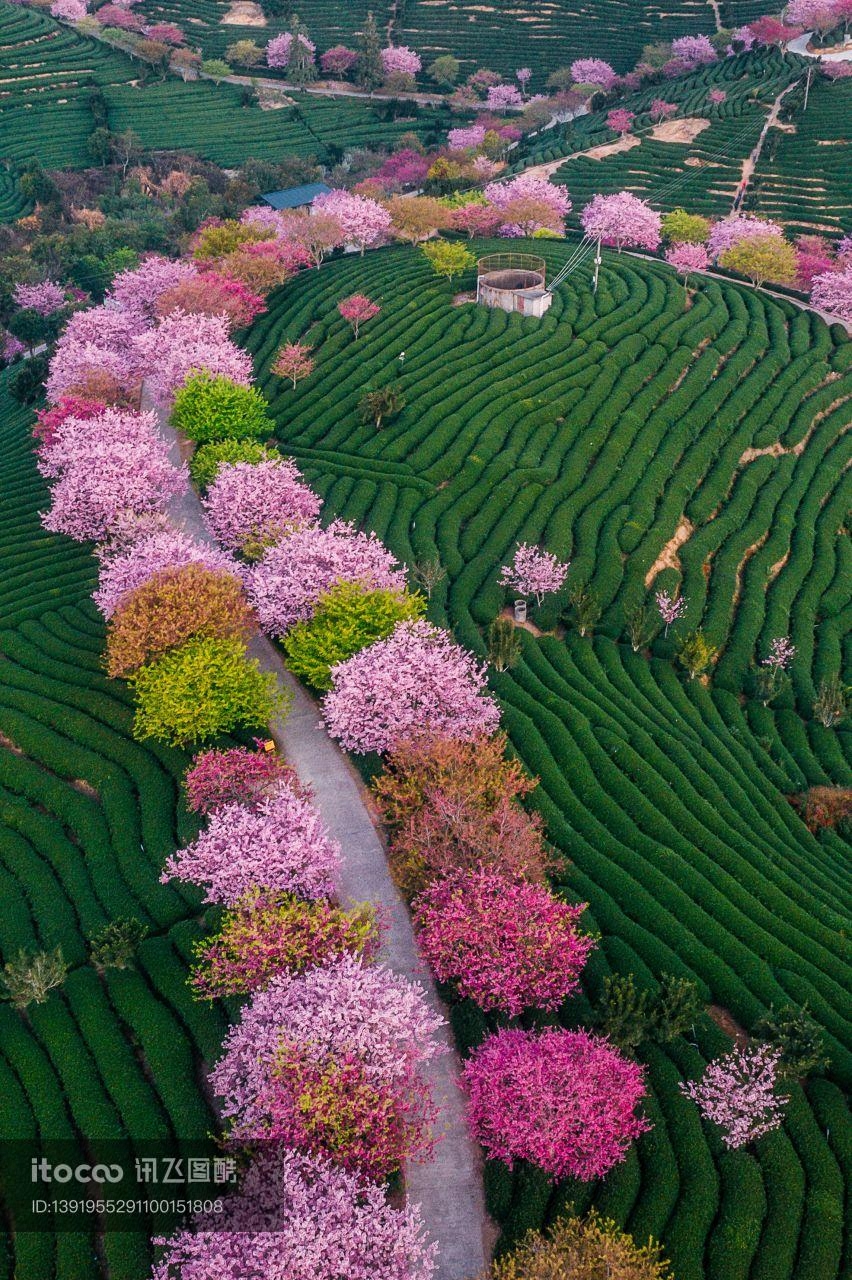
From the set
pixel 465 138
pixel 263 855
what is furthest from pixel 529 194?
pixel 263 855

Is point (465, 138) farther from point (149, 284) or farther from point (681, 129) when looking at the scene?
point (149, 284)

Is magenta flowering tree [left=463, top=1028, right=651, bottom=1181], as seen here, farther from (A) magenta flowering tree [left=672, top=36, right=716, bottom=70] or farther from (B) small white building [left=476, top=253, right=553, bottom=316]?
(A) magenta flowering tree [left=672, top=36, right=716, bottom=70]

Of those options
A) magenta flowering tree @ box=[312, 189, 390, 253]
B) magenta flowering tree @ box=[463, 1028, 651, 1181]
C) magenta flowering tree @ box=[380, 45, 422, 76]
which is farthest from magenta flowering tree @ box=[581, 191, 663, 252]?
magenta flowering tree @ box=[463, 1028, 651, 1181]

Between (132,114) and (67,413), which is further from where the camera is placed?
(132,114)

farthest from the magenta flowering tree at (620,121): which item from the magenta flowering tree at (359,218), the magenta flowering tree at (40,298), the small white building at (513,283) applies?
the magenta flowering tree at (40,298)

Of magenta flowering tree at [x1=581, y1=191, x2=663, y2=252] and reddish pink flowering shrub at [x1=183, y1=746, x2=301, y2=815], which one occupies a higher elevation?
magenta flowering tree at [x1=581, y1=191, x2=663, y2=252]

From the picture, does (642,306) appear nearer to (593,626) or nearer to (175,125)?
(593,626)

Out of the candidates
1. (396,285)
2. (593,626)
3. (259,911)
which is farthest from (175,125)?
(259,911)
